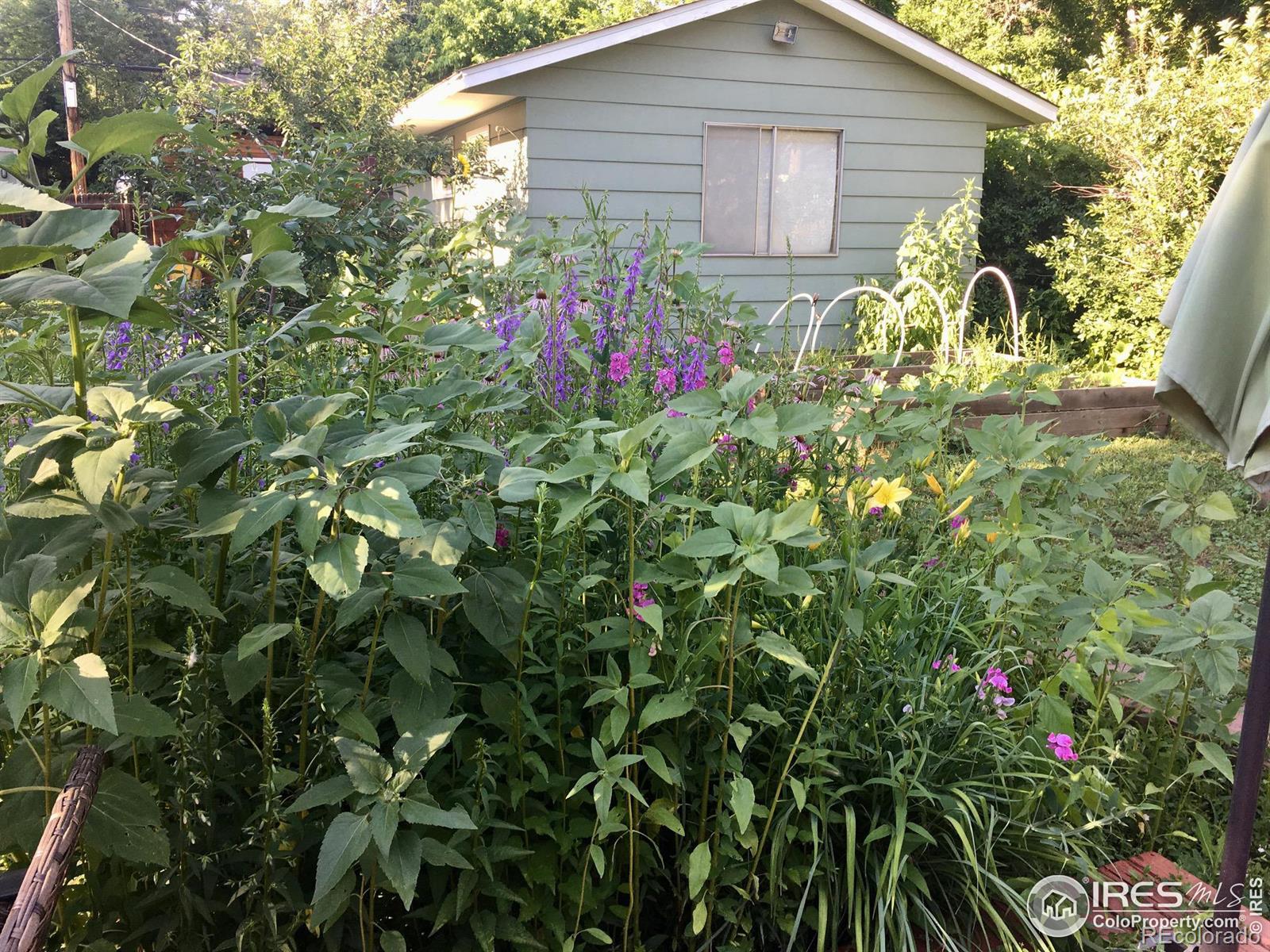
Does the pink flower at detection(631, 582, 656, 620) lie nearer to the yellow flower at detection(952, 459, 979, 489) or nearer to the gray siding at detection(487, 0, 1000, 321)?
the yellow flower at detection(952, 459, 979, 489)

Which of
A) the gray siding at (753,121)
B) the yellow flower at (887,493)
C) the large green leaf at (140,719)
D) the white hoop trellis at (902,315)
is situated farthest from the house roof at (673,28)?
the large green leaf at (140,719)

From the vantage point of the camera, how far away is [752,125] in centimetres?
844

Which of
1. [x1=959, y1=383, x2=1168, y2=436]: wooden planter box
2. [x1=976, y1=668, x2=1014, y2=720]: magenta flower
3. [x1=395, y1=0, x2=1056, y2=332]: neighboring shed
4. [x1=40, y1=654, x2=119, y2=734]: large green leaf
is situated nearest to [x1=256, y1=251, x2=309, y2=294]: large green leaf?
[x1=40, y1=654, x2=119, y2=734]: large green leaf

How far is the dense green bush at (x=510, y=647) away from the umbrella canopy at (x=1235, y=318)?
0.41 metres

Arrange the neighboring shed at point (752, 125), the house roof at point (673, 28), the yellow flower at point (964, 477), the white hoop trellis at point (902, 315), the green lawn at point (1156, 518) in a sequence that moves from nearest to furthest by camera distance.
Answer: the yellow flower at point (964, 477), the white hoop trellis at point (902, 315), the green lawn at point (1156, 518), the house roof at point (673, 28), the neighboring shed at point (752, 125)

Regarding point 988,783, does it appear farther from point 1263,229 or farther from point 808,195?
point 808,195

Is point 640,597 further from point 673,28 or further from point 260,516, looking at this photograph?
point 673,28

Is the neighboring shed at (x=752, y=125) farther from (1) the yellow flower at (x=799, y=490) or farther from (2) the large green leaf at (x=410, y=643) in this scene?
(2) the large green leaf at (x=410, y=643)

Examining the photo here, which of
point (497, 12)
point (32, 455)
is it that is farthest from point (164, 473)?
point (497, 12)

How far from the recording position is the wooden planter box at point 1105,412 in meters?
6.26

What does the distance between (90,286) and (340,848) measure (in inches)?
27.6

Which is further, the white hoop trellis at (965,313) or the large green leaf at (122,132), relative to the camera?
the white hoop trellis at (965,313)

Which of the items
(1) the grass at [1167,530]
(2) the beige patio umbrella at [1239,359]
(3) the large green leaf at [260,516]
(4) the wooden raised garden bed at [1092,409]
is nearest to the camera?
(3) the large green leaf at [260,516]

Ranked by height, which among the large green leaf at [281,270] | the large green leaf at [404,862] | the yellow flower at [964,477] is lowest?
the large green leaf at [404,862]
